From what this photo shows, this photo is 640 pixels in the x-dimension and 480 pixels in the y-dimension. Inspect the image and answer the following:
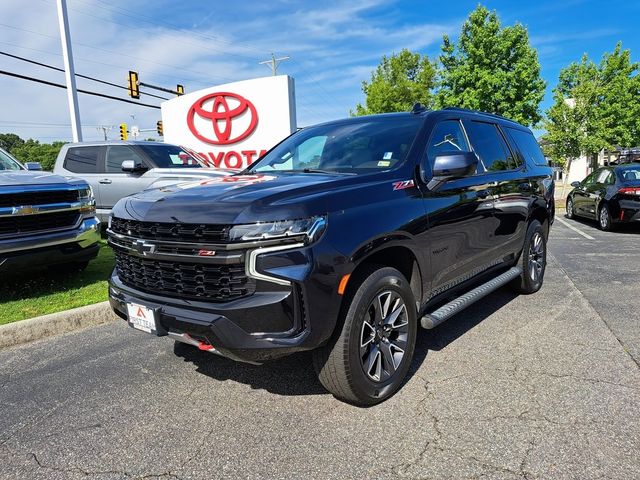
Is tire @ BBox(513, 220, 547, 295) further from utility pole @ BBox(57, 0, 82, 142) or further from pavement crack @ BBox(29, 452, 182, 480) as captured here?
utility pole @ BBox(57, 0, 82, 142)

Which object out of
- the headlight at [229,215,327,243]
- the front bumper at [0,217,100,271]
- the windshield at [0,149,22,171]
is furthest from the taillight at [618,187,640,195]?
the windshield at [0,149,22,171]

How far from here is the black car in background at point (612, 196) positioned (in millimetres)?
10182

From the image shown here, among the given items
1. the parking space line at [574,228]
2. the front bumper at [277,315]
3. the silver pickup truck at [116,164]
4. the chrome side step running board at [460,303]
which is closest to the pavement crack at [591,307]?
the chrome side step running board at [460,303]

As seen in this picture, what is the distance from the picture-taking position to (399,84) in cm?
3800

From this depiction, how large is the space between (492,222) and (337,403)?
7.54 feet

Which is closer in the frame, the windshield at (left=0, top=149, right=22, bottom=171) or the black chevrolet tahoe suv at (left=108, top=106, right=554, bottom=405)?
the black chevrolet tahoe suv at (left=108, top=106, right=554, bottom=405)

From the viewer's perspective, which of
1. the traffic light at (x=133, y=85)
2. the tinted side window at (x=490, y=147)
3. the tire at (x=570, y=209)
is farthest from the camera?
the traffic light at (x=133, y=85)

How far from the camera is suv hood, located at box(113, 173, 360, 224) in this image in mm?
2529

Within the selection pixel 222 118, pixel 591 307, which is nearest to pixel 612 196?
pixel 591 307

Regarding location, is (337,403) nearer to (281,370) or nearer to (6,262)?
(281,370)

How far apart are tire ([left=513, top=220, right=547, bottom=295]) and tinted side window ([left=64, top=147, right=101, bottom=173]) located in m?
7.88

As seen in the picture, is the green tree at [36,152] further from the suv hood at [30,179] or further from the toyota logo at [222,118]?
the suv hood at [30,179]

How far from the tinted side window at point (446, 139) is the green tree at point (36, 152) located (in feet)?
266

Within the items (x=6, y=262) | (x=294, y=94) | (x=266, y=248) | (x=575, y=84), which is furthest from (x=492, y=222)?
(x=575, y=84)
